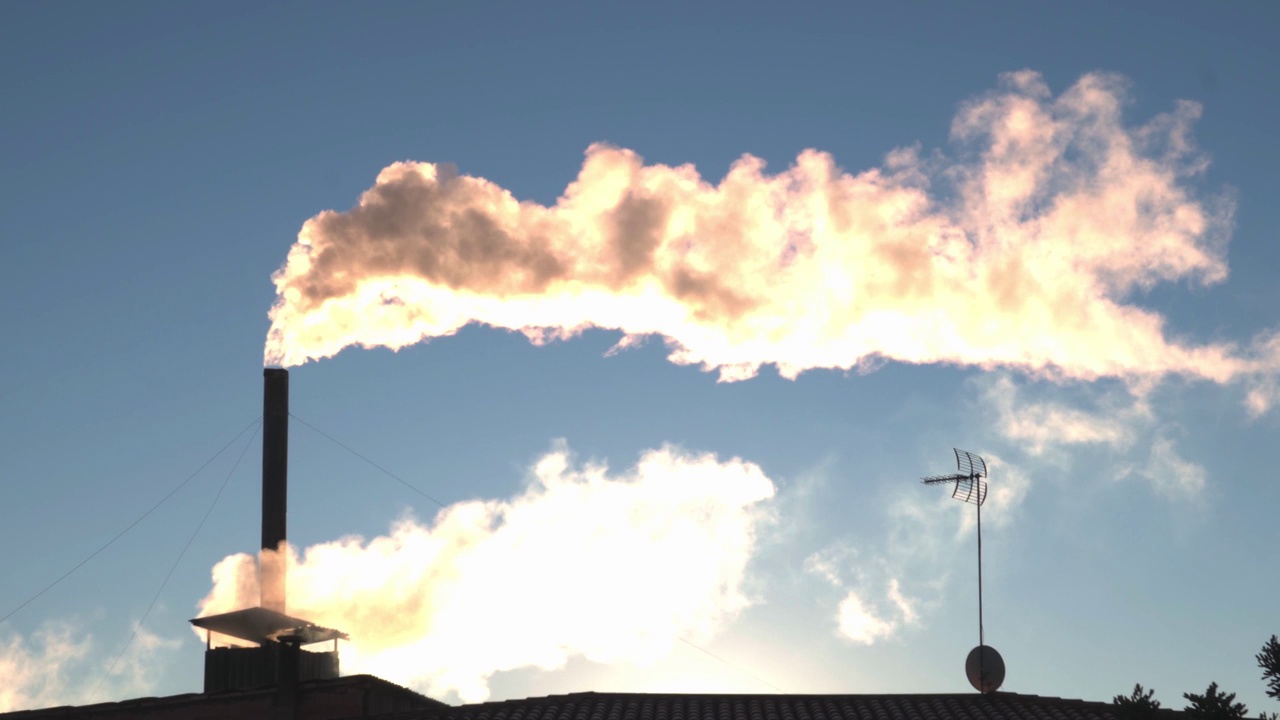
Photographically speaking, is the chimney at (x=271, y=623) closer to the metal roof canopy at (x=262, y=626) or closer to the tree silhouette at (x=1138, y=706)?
the metal roof canopy at (x=262, y=626)

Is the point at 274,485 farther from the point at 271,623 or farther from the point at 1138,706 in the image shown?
the point at 1138,706

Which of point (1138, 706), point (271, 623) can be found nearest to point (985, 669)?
point (1138, 706)

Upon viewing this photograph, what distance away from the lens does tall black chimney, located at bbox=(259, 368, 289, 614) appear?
128 ft

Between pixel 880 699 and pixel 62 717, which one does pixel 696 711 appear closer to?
pixel 880 699

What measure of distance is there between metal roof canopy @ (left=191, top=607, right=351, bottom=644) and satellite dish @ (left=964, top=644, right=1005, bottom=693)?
51.3ft

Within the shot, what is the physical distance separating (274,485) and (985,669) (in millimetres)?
20165

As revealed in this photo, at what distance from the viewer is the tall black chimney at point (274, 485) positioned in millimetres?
39062

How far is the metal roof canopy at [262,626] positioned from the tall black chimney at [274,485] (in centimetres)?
149

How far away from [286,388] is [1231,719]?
92.6 feet

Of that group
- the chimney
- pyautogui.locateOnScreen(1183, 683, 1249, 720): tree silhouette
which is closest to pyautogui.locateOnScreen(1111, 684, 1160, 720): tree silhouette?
pyautogui.locateOnScreen(1183, 683, 1249, 720): tree silhouette

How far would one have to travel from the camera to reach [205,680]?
37.3 m

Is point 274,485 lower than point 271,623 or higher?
Answer: higher

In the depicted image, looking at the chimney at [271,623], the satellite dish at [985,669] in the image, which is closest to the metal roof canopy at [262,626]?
the chimney at [271,623]

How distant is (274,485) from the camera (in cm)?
3972
